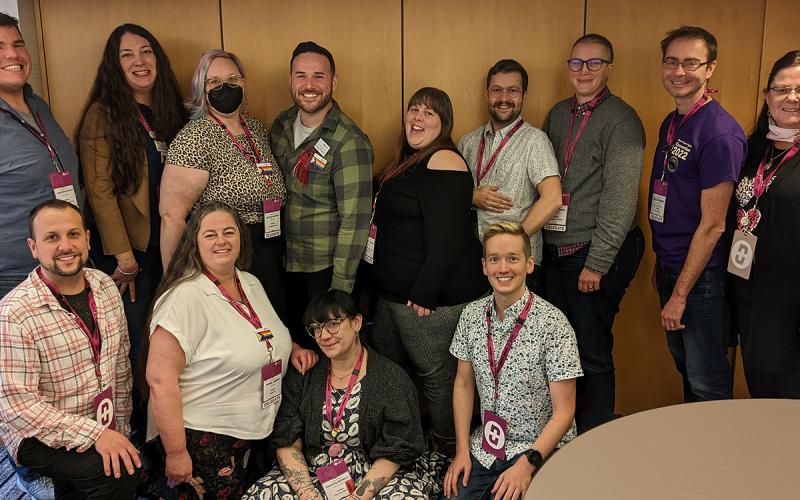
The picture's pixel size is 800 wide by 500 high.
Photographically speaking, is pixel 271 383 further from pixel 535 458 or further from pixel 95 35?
pixel 95 35

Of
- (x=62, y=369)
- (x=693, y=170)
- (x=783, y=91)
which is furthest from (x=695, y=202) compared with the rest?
(x=62, y=369)

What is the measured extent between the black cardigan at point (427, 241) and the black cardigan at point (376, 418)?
37cm

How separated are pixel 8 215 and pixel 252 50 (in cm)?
141

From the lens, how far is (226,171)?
2.82 meters

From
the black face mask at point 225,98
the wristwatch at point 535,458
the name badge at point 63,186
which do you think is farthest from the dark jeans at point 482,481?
the name badge at point 63,186

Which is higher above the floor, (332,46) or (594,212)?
(332,46)

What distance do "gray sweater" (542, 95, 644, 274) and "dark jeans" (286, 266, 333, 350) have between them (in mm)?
1074

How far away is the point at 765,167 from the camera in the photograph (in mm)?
2592

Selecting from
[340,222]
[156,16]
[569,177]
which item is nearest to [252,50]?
[156,16]

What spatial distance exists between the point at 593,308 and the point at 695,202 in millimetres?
665

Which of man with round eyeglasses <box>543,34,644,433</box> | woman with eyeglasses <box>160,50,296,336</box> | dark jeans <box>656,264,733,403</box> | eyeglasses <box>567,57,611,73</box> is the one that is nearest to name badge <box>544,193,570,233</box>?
man with round eyeglasses <box>543,34,644,433</box>

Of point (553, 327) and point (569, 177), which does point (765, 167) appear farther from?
point (553, 327)

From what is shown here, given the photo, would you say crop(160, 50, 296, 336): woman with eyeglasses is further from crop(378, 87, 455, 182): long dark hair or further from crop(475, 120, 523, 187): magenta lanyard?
crop(475, 120, 523, 187): magenta lanyard

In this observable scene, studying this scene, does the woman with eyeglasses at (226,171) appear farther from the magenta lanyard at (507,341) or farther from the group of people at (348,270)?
the magenta lanyard at (507,341)
